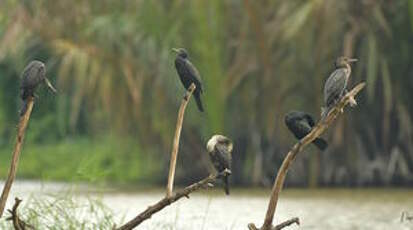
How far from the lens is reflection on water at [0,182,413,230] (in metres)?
8.83

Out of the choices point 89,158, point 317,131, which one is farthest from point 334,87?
point 89,158

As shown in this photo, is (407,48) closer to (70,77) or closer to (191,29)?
(191,29)

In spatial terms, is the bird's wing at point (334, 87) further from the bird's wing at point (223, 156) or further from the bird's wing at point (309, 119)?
the bird's wing at point (223, 156)

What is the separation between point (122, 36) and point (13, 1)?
1146 millimetres

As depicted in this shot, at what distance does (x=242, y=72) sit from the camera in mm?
12250

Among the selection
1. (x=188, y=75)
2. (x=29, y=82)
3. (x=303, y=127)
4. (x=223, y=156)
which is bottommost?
(x=223, y=156)

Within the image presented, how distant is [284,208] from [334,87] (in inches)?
177

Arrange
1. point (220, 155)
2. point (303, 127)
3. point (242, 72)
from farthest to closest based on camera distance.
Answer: point (242, 72), point (220, 155), point (303, 127)

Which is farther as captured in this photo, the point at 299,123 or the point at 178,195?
the point at 299,123

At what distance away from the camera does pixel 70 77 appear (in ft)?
45.4

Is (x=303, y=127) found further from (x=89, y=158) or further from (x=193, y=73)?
(x=89, y=158)

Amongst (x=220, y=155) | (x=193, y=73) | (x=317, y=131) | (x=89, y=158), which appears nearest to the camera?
(x=317, y=131)

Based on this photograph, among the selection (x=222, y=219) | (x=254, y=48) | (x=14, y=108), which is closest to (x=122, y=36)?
(x=254, y=48)

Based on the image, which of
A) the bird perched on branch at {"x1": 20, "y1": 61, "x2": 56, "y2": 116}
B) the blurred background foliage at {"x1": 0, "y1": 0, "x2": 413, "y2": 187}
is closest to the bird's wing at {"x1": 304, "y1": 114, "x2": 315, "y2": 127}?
the bird perched on branch at {"x1": 20, "y1": 61, "x2": 56, "y2": 116}
